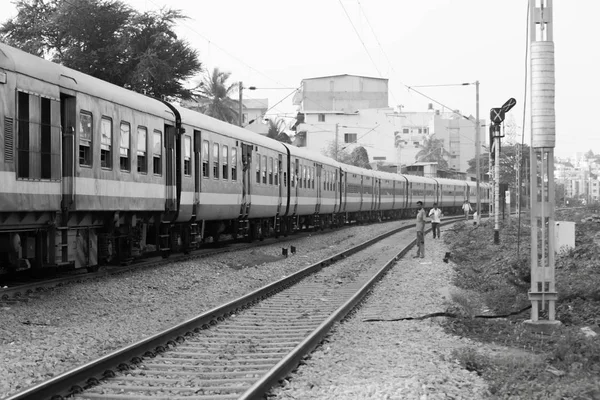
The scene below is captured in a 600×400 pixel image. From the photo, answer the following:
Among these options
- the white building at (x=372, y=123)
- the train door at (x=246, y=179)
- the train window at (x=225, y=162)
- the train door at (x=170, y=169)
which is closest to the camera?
the train door at (x=170, y=169)

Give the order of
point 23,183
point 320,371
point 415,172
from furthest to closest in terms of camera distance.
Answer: point 415,172, point 23,183, point 320,371

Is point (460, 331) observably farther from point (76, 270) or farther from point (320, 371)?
point (76, 270)

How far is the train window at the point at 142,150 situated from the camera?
16.0m

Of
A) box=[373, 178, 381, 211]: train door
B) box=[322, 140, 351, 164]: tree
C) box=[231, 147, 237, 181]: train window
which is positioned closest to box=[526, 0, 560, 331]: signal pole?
box=[231, 147, 237, 181]: train window

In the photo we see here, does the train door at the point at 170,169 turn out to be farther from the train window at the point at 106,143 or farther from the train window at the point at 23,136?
the train window at the point at 23,136

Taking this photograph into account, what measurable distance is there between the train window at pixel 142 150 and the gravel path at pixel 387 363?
5577 mm

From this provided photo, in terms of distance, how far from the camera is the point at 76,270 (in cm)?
1548

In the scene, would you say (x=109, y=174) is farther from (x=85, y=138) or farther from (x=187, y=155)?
(x=187, y=155)

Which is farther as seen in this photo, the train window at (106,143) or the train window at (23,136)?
the train window at (106,143)

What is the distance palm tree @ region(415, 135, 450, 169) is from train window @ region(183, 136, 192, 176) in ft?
282

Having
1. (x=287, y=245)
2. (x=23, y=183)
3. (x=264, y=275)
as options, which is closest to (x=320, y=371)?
(x=23, y=183)

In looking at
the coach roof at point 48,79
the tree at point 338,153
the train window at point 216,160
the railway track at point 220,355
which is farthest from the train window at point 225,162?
the tree at point 338,153

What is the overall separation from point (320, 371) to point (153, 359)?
5.55 ft

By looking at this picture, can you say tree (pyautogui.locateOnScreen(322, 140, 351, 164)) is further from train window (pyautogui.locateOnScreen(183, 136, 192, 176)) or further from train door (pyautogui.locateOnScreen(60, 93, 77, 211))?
train door (pyautogui.locateOnScreen(60, 93, 77, 211))
